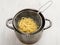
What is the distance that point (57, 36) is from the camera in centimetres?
84

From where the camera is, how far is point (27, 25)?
779mm

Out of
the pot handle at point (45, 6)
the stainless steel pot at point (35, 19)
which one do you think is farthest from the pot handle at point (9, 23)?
the pot handle at point (45, 6)

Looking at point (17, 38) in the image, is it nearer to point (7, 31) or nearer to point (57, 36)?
point (7, 31)

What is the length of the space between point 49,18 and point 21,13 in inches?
5.8

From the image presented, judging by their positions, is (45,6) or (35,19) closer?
(35,19)

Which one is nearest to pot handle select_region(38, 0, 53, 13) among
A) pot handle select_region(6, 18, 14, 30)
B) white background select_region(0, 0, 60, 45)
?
white background select_region(0, 0, 60, 45)

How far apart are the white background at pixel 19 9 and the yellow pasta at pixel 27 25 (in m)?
0.07

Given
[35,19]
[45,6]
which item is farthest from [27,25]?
[45,6]

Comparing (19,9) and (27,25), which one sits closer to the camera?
(27,25)

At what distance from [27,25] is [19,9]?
0.15 m

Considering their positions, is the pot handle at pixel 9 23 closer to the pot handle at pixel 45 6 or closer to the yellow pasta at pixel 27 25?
the yellow pasta at pixel 27 25

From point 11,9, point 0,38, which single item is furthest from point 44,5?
point 0,38

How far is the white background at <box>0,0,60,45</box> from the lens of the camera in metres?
0.83

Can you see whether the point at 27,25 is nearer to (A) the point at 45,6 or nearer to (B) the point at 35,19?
(B) the point at 35,19
